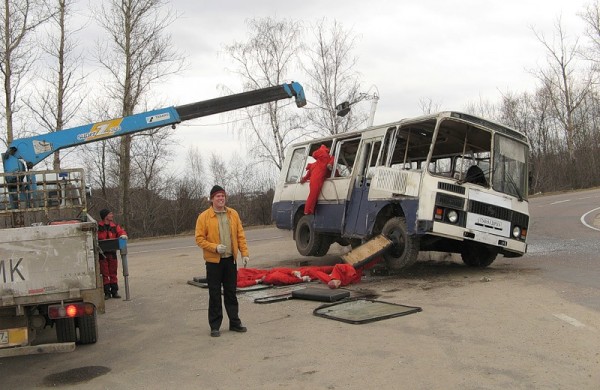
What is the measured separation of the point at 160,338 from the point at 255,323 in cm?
123

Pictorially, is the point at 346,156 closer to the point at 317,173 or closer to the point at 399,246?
the point at 317,173

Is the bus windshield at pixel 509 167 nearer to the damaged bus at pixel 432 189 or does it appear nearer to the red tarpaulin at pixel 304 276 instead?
the damaged bus at pixel 432 189

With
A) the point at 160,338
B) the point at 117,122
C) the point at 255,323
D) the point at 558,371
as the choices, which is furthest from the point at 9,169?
the point at 558,371

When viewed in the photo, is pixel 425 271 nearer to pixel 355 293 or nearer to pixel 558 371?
pixel 355 293

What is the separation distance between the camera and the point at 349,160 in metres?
11.7

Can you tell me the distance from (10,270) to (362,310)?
429 centimetres

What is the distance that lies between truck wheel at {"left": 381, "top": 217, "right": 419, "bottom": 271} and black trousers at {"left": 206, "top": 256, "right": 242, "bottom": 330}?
3835mm

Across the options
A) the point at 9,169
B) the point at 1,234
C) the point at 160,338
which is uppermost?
the point at 9,169

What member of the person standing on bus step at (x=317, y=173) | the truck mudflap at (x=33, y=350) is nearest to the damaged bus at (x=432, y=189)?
the person standing on bus step at (x=317, y=173)

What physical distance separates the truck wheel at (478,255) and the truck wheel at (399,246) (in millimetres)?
1868

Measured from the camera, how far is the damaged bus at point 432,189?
364 inches

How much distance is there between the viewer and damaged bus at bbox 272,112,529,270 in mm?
9258

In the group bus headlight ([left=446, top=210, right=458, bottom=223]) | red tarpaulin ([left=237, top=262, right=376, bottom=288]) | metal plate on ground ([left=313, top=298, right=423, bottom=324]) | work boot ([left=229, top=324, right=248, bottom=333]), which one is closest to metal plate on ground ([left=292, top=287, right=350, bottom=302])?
metal plate on ground ([left=313, top=298, right=423, bottom=324])

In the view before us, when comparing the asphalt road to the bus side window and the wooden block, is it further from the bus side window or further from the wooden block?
the bus side window
